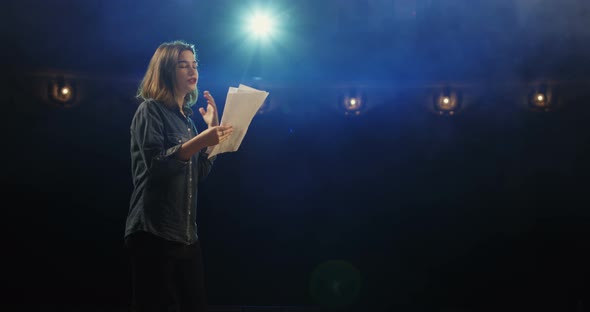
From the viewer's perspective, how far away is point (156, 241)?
1.21m

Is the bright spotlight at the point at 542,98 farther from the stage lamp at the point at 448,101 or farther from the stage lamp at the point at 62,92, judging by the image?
the stage lamp at the point at 62,92

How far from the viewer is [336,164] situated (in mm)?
4723

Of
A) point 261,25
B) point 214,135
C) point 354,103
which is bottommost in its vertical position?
point 214,135

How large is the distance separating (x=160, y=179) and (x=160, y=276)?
0.26m

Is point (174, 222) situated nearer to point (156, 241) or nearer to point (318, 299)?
point (156, 241)

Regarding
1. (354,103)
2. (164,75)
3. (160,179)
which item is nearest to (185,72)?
(164,75)

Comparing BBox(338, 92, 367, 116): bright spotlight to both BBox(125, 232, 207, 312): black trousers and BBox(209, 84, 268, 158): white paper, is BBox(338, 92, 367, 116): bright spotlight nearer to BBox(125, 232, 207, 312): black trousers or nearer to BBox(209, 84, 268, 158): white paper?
BBox(209, 84, 268, 158): white paper

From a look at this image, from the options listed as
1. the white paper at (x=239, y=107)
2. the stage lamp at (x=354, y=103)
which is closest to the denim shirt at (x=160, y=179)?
the white paper at (x=239, y=107)

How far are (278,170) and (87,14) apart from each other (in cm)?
225

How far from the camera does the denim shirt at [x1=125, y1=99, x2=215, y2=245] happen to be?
3.97 feet

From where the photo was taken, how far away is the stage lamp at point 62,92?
4262mm

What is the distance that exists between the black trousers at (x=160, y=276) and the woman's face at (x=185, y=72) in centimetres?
45

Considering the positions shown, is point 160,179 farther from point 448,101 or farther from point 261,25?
point 448,101

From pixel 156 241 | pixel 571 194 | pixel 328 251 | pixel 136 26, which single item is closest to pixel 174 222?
pixel 156 241
